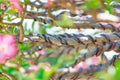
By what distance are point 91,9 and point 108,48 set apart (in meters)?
0.36

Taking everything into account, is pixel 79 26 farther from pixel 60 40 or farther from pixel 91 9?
pixel 91 9

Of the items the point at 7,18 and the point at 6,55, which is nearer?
the point at 6,55

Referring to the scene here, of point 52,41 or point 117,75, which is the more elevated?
point 117,75

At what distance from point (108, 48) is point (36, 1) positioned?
440mm

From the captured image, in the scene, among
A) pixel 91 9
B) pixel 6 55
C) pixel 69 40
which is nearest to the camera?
pixel 91 9

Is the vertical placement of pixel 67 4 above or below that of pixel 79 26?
above

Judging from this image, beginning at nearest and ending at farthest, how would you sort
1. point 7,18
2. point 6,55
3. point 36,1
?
point 6,55 → point 36,1 → point 7,18

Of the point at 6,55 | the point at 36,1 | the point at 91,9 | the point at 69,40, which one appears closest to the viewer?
the point at 91,9

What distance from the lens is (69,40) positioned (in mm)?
1171

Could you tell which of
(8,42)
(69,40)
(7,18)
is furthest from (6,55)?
(7,18)

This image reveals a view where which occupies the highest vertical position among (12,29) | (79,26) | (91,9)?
(91,9)

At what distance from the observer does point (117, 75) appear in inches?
14.7

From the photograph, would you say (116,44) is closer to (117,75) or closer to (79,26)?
(79,26)

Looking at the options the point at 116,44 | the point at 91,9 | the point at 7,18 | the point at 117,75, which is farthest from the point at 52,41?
the point at 117,75
